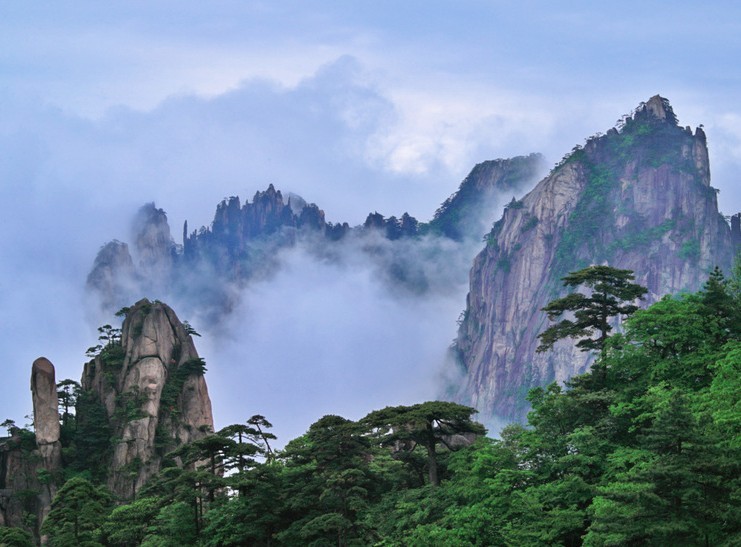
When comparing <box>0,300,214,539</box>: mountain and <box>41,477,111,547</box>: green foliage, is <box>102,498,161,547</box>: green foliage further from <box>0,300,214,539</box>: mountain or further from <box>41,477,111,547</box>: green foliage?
<box>0,300,214,539</box>: mountain

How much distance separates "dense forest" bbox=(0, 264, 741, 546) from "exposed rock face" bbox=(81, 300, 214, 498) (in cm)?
2084

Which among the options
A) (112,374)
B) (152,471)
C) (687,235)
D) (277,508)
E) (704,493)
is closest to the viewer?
(704,493)

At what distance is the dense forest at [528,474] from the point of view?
25.5m

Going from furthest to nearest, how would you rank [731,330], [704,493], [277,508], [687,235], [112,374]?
[687,235]
[112,374]
[277,508]
[731,330]
[704,493]

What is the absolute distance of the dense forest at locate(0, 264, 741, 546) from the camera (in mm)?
25531

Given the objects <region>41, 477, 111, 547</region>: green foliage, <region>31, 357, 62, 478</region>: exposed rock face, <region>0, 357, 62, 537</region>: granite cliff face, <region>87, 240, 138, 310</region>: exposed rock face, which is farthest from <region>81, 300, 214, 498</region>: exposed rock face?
<region>87, 240, 138, 310</region>: exposed rock face

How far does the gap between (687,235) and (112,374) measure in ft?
371

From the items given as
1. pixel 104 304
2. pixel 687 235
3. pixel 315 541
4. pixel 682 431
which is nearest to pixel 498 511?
pixel 315 541

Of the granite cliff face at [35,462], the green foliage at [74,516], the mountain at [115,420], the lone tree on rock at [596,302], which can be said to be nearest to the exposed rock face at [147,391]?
the mountain at [115,420]

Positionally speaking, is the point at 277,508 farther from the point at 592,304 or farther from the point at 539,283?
the point at 539,283

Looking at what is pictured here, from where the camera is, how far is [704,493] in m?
A: 24.9

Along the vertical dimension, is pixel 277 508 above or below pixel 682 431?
above

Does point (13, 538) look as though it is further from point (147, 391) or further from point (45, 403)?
point (147, 391)

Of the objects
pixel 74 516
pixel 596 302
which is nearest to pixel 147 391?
pixel 74 516
